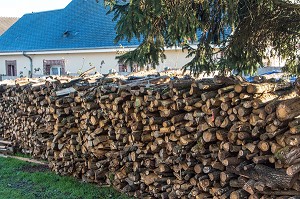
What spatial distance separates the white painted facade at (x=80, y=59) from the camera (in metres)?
17.3

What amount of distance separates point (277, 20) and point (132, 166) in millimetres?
3618

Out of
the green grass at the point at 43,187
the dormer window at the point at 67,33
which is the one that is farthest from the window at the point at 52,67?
the green grass at the point at 43,187

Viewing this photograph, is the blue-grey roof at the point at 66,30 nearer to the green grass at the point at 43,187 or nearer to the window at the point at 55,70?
the window at the point at 55,70

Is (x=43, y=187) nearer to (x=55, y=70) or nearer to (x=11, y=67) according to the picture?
(x=55, y=70)

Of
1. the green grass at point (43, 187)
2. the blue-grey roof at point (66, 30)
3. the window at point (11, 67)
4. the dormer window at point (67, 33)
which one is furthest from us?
the window at point (11, 67)

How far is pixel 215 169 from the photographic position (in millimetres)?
5312

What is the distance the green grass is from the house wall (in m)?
9.43

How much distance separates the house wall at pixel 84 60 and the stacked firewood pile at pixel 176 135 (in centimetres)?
910

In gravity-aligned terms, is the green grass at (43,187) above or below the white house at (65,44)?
below

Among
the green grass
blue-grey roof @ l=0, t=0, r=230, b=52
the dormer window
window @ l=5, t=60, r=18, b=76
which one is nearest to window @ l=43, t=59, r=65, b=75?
blue-grey roof @ l=0, t=0, r=230, b=52

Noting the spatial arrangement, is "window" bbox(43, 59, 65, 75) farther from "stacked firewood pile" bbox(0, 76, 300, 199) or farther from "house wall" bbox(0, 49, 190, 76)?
"stacked firewood pile" bbox(0, 76, 300, 199)

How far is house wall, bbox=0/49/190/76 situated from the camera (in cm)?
1730

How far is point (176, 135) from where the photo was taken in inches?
227

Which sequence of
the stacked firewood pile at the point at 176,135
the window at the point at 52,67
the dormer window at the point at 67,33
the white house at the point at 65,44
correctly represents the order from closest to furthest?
the stacked firewood pile at the point at 176,135, the white house at the point at 65,44, the window at the point at 52,67, the dormer window at the point at 67,33
